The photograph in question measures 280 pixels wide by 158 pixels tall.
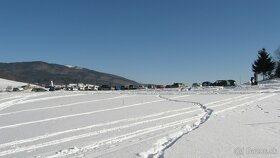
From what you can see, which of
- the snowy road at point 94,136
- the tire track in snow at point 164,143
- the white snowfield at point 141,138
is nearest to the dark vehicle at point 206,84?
the snowy road at point 94,136

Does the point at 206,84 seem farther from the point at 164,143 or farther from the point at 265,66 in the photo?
the point at 164,143

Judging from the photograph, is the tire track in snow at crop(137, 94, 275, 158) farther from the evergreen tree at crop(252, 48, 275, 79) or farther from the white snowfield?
the evergreen tree at crop(252, 48, 275, 79)

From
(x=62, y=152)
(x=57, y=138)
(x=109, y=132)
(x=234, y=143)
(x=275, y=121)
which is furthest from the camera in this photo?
(x=275, y=121)

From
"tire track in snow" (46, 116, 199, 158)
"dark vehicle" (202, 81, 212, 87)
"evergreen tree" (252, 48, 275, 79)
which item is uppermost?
"evergreen tree" (252, 48, 275, 79)

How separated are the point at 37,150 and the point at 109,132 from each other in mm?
3133

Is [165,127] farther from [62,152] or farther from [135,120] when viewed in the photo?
[62,152]

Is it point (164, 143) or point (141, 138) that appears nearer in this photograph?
point (164, 143)

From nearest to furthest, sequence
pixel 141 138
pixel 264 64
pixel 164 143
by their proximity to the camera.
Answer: pixel 164 143
pixel 141 138
pixel 264 64

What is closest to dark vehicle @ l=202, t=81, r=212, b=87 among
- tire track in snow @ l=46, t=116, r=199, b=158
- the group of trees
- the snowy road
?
the group of trees

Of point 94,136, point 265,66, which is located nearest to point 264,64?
point 265,66

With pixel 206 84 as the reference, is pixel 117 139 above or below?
below

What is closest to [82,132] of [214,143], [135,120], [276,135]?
[135,120]

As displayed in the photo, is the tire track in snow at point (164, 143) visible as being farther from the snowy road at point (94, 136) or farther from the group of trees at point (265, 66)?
the group of trees at point (265, 66)

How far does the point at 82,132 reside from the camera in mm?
12656
